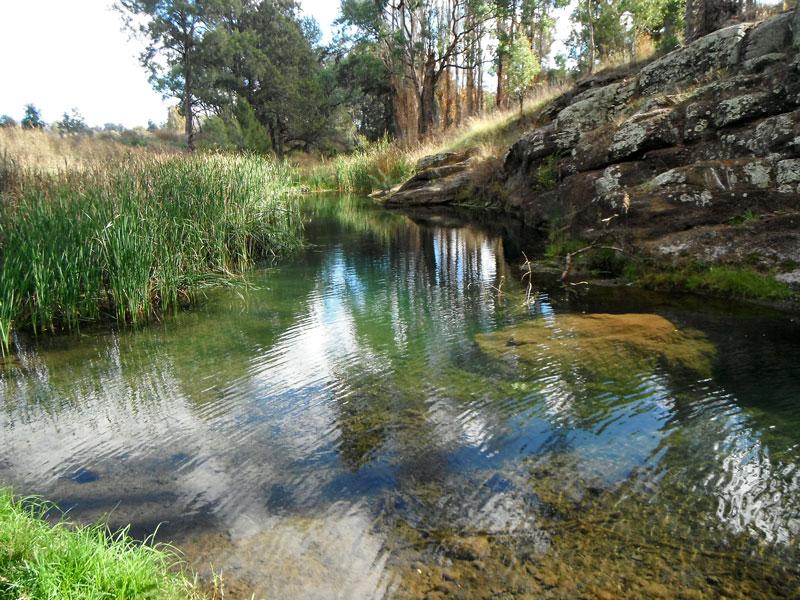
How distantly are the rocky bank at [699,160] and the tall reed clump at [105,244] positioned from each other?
17.4 feet

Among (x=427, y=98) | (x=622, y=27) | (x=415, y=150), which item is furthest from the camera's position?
(x=427, y=98)

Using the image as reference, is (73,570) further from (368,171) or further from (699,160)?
(368,171)

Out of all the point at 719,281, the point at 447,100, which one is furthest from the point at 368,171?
the point at 719,281

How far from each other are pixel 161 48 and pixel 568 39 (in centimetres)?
2096

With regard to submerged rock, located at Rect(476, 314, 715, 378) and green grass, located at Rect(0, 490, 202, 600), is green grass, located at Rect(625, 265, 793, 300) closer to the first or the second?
submerged rock, located at Rect(476, 314, 715, 378)

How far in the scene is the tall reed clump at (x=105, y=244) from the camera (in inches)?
209

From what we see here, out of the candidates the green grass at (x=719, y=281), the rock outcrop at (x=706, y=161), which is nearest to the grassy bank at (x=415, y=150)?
the rock outcrop at (x=706, y=161)

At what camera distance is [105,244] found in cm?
555

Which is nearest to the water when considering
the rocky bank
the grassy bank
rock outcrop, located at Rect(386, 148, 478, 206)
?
the rocky bank

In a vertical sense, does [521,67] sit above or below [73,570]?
above

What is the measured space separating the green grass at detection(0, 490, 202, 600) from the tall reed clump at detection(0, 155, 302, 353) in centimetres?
346

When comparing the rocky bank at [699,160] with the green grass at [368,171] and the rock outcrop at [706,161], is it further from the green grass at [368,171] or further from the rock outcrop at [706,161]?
the green grass at [368,171]

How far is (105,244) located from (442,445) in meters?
4.14

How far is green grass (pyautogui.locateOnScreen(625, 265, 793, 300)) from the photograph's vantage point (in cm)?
558
